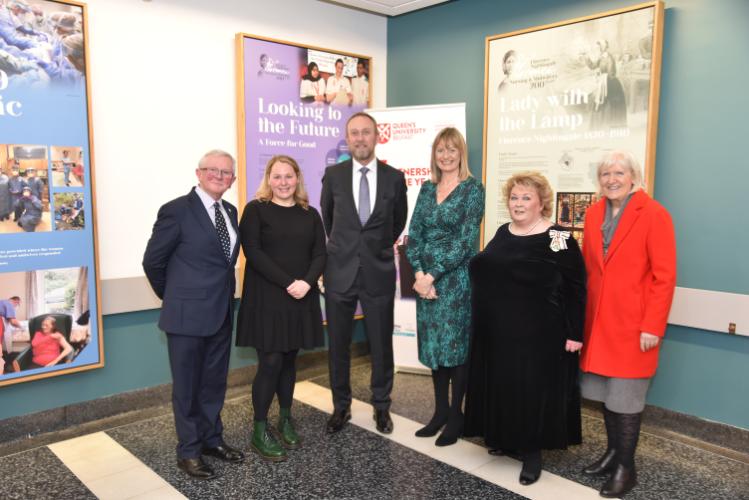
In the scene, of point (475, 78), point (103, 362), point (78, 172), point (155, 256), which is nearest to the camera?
point (155, 256)

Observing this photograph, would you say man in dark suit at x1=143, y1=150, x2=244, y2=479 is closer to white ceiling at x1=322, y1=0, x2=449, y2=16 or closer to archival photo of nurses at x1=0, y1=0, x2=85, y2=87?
archival photo of nurses at x1=0, y1=0, x2=85, y2=87

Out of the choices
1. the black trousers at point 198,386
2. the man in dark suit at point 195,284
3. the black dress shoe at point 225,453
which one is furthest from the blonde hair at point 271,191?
the black dress shoe at point 225,453

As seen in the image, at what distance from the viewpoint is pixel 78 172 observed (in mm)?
3166

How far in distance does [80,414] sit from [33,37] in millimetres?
2138

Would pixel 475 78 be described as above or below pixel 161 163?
above

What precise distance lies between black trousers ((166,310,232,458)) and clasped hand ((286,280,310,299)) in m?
0.32

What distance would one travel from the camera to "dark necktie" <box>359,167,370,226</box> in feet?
10.2

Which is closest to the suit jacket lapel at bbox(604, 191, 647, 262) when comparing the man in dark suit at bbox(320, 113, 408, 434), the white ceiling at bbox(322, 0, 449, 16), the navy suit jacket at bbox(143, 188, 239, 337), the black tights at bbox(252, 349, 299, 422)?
the man in dark suit at bbox(320, 113, 408, 434)

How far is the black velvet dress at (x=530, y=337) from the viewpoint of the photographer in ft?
8.21

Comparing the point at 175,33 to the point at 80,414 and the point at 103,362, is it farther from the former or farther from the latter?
the point at 80,414

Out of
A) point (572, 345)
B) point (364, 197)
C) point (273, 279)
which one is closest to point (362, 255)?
point (364, 197)

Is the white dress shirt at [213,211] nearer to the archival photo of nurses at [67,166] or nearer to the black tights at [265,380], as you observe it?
the black tights at [265,380]

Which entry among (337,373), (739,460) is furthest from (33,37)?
(739,460)

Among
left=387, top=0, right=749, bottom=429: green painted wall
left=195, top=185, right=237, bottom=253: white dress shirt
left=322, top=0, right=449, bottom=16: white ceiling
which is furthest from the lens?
left=322, top=0, right=449, bottom=16: white ceiling
